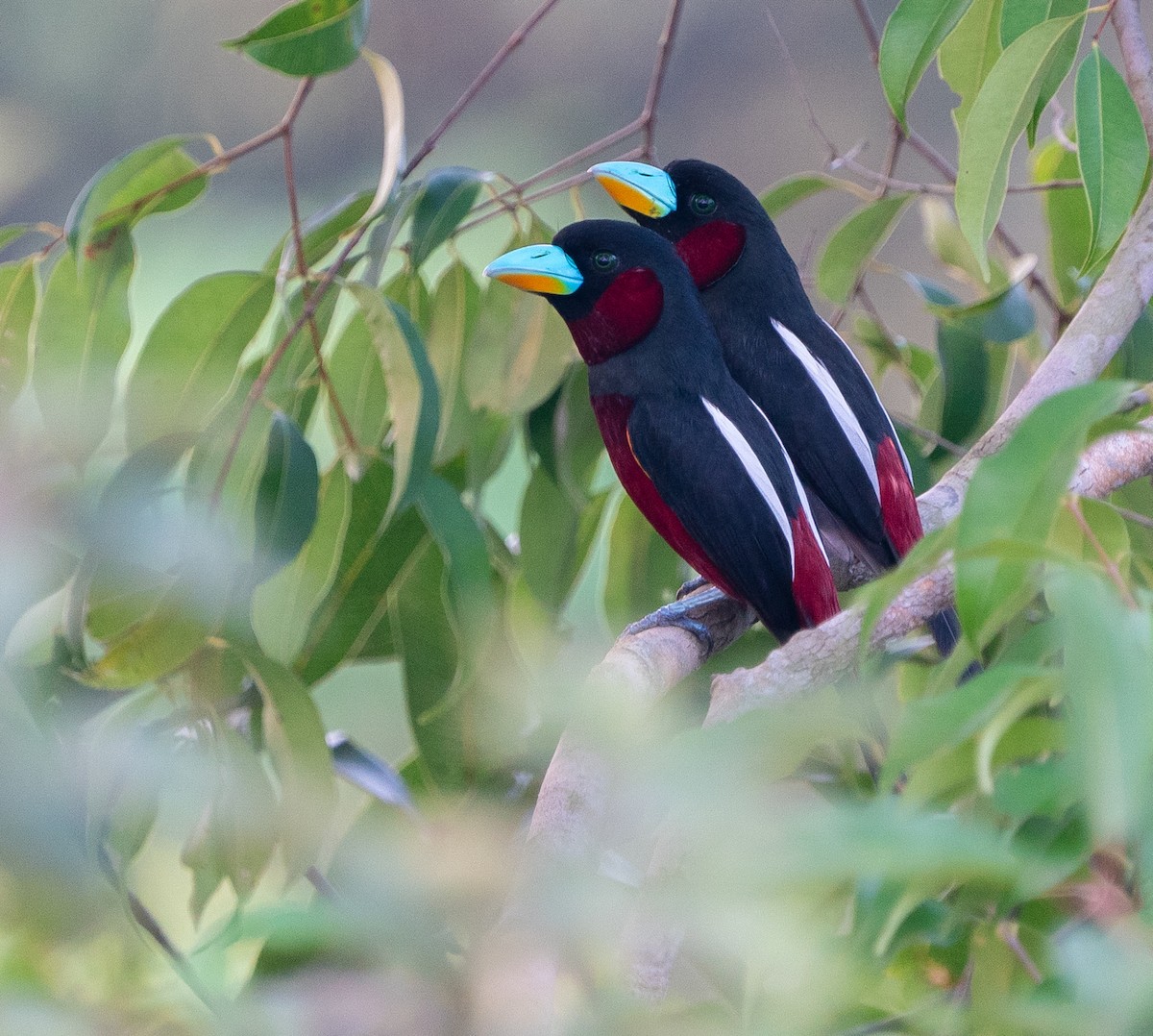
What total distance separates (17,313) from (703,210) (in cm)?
91

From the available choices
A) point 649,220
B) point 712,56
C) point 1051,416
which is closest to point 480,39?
point 712,56

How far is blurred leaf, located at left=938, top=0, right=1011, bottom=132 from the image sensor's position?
1.48 m

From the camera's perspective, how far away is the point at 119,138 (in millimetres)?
5711

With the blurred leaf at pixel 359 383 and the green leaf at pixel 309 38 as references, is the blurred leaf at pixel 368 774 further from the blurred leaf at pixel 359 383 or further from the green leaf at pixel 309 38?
the green leaf at pixel 309 38

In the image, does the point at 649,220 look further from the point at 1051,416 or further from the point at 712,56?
the point at 712,56

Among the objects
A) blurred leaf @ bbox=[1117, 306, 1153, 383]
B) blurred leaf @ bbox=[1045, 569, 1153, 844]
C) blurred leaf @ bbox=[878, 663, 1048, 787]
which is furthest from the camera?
blurred leaf @ bbox=[1117, 306, 1153, 383]

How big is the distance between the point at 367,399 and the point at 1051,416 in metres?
1.24

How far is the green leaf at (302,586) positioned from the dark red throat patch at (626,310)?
37cm

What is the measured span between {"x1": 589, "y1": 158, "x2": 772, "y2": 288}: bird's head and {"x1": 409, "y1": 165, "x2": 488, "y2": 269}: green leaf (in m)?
0.27

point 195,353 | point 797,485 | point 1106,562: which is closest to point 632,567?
point 797,485

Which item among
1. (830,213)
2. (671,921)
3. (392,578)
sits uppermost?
(671,921)

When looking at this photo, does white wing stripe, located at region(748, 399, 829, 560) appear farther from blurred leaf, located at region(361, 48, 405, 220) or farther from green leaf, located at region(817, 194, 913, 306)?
blurred leaf, located at region(361, 48, 405, 220)

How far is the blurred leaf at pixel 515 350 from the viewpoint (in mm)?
1717

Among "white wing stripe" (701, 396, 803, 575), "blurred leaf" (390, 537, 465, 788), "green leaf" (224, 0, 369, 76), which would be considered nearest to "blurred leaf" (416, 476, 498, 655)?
"blurred leaf" (390, 537, 465, 788)
